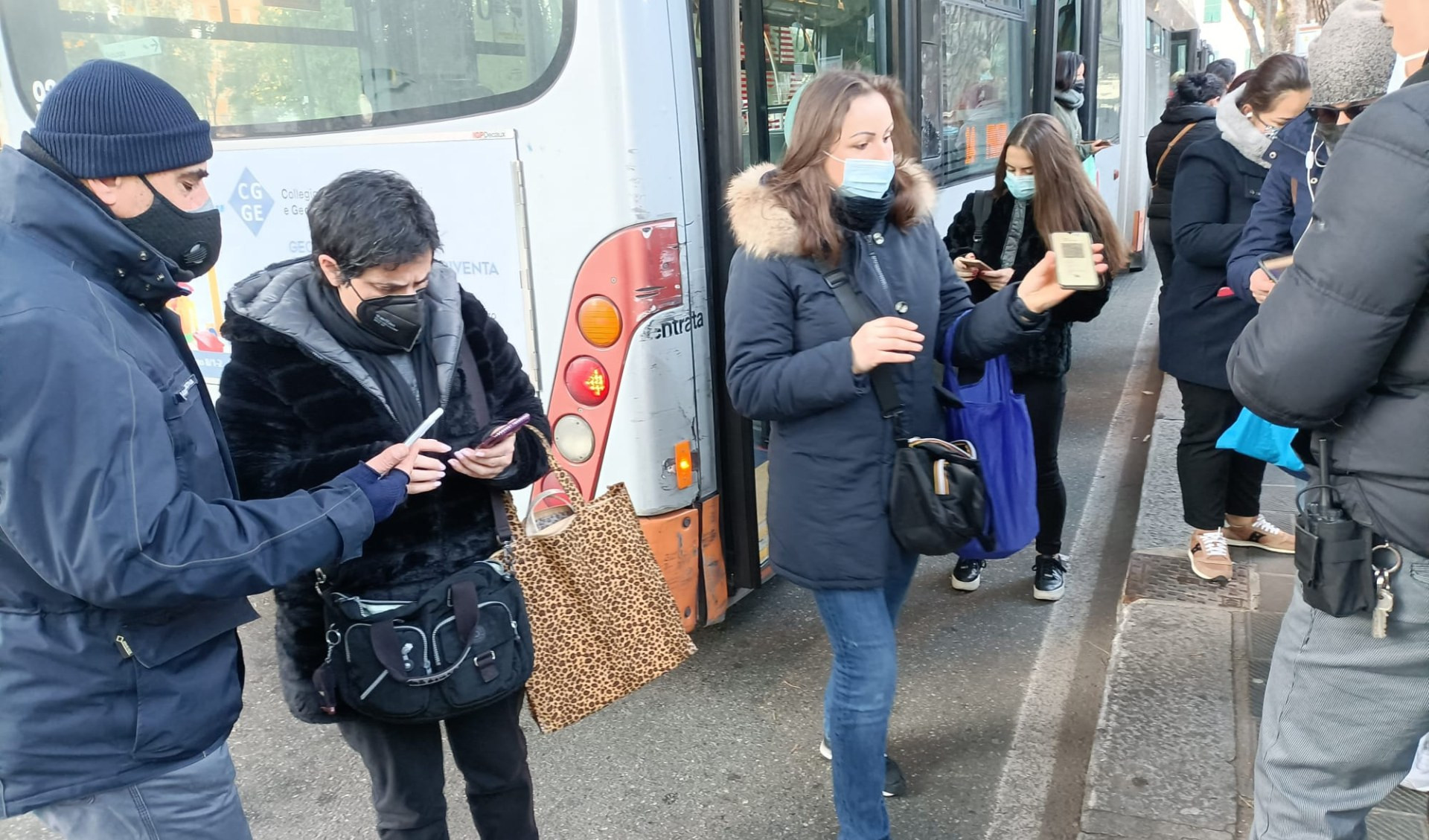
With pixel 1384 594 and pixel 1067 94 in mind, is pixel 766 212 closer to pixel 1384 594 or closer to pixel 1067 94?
pixel 1384 594

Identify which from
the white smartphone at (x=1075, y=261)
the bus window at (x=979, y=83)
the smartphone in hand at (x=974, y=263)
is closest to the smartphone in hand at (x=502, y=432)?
the white smartphone at (x=1075, y=261)

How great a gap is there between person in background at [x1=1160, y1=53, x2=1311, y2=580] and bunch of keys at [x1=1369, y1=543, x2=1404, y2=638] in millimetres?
1887

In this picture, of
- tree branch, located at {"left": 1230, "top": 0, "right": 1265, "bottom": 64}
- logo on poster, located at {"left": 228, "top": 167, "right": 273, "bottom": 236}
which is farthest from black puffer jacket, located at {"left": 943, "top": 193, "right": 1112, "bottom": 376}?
tree branch, located at {"left": 1230, "top": 0, "right": 1265, "bottom": 64}

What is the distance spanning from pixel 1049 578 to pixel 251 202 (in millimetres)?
3044

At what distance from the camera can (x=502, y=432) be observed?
6.36 ft

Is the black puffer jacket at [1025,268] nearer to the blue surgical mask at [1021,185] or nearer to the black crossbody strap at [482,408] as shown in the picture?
the blue surgical mask at [1021,185]

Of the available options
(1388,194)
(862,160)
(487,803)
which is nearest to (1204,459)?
(862,160)

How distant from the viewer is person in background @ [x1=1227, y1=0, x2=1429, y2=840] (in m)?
1.49

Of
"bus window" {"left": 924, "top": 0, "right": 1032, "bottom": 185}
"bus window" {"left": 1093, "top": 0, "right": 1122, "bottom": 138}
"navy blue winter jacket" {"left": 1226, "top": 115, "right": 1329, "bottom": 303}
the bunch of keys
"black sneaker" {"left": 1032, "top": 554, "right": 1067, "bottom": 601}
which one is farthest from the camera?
"bus window" {"left": 1093, "top": 0, "right": 1122, "bottom": 138}

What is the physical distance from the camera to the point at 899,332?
2.15m

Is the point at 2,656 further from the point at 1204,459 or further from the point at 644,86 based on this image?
the point at 1204,459

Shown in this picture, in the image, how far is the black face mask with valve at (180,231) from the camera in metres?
1.57

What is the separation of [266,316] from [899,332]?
1.16 metres

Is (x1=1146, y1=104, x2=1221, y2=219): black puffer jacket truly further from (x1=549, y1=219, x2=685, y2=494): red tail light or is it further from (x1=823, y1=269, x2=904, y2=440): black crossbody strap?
(x1=823, y1=269, x2=904, y2=440): black crossbody strap
